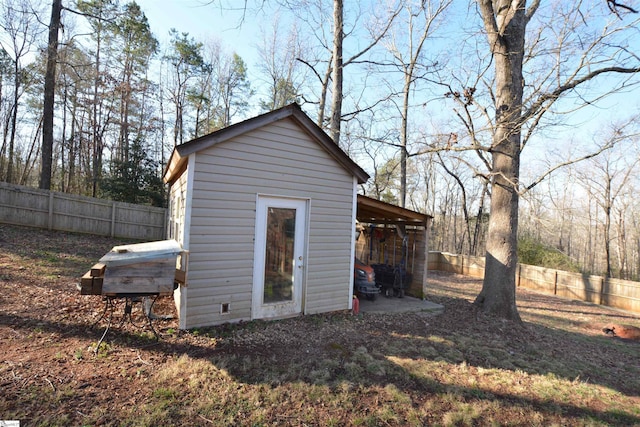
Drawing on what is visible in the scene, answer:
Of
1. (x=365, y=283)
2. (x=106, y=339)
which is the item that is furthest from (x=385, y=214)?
(x=106, y=339)

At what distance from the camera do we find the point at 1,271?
635cm

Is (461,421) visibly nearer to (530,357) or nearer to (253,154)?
(530,357)

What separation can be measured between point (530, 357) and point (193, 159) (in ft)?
18.8

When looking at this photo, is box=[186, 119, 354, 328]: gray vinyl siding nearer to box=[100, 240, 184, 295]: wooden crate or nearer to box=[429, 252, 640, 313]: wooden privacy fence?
box=[100, 240, 184, 295]: wooden crate

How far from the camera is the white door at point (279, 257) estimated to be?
508 cm

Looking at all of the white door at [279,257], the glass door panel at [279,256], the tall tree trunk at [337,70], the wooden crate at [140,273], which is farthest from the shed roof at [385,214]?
the wooden crate at [140,273]

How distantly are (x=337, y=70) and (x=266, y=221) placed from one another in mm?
5898

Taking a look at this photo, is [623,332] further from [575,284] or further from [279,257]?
[279,257]

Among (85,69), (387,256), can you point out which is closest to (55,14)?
(85,69)

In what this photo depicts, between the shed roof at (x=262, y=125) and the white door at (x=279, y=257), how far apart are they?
1.06 meters

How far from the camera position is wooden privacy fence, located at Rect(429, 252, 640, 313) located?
10477 millimetres

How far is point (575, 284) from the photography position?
11.7 metres

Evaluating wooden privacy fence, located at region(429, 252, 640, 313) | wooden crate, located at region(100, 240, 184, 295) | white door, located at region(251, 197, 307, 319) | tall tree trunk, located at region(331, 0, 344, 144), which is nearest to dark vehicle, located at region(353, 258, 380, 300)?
white door, located at region(251, 197, 307, 319)

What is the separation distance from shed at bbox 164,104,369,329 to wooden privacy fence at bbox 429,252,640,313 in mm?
10455
